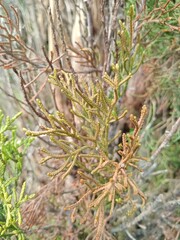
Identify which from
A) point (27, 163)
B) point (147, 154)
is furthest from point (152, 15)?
point (27, 163)

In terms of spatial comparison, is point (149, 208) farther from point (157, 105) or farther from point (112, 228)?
point (157, 105)

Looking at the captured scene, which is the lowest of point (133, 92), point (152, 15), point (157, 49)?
point (133, 92)

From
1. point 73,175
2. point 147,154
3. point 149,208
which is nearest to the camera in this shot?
point 149,208

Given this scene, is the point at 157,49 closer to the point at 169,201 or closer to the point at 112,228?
the point at 169,201

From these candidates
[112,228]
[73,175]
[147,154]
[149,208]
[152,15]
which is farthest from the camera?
[147,154]

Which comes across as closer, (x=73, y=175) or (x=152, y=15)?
(x=152, y=15)

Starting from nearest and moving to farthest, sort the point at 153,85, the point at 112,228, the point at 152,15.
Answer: the point at 152,15
the point at 112,228
the point at 153,85

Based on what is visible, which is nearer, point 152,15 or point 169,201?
point 152,15

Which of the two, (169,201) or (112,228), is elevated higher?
(169,201)

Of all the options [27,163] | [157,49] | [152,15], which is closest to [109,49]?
[152,15]
